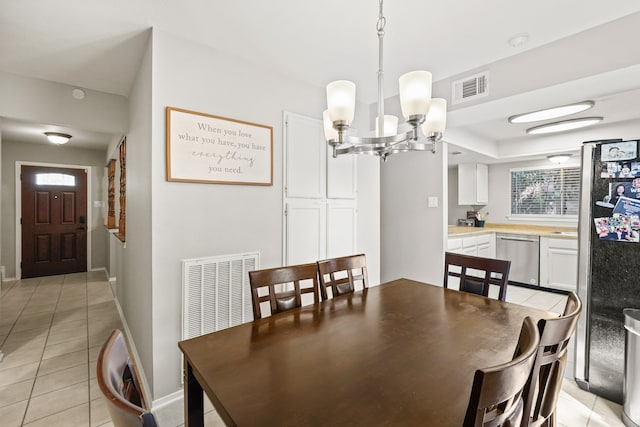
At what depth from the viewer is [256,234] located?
2.53 m

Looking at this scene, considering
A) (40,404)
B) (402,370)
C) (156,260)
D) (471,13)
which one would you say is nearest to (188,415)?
(402,370)

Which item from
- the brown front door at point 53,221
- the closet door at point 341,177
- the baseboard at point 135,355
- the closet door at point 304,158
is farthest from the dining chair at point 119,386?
the brown front door at point 53,221

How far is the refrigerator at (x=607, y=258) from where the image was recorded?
6.51ft

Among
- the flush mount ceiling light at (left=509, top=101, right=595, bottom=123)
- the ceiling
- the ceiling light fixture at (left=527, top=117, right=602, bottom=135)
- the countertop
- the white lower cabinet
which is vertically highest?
the ceiling

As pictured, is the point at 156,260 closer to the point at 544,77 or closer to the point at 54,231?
the point at 544,77

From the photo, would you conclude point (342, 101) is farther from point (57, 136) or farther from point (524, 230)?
point (524, 230)

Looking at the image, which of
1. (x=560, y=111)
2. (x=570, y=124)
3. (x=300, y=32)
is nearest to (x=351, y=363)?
(x=300, y=32)

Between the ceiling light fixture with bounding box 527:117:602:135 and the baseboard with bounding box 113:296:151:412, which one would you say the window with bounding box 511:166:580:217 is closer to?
the ceiling light fixture with bounding box 527:117:602:135

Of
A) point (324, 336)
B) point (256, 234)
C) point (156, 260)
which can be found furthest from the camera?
point (256, 234)

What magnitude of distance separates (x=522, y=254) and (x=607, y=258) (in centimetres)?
297

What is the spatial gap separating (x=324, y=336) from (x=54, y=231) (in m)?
6.56

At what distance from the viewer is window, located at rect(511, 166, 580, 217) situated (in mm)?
4965

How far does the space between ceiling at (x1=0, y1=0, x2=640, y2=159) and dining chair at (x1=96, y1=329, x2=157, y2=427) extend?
1.87m

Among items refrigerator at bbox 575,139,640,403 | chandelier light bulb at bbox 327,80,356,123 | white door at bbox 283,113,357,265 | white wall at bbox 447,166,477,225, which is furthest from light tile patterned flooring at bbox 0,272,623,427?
chandelier light bulb at bbox 327,80,356,123
